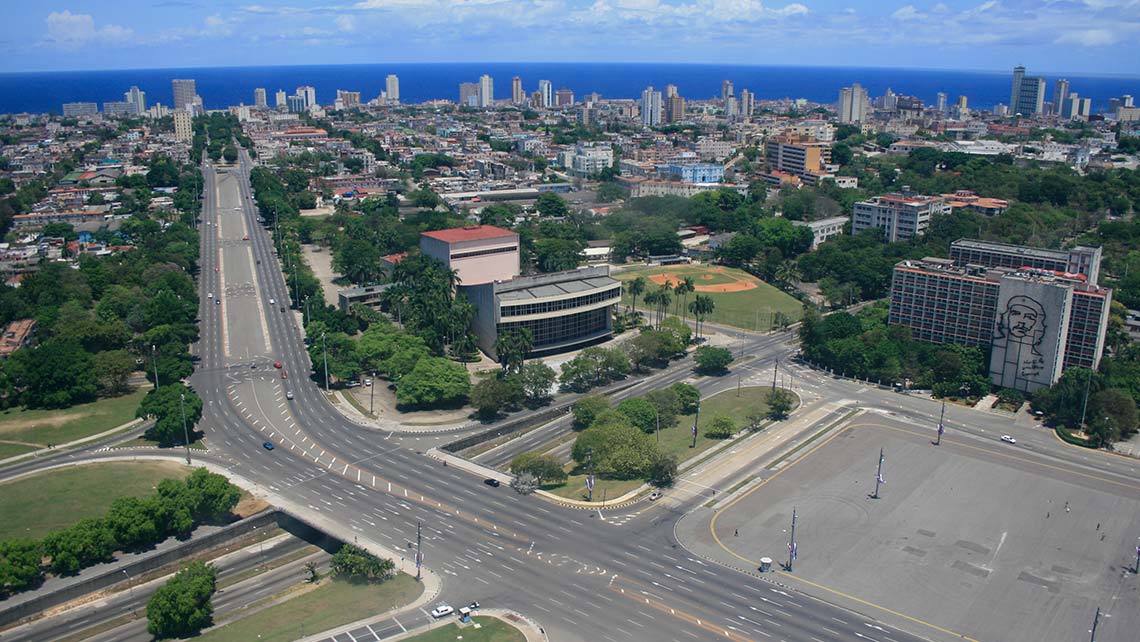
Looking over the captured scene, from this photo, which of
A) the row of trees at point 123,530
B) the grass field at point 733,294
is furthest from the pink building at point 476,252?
the row of trees at point 123,530

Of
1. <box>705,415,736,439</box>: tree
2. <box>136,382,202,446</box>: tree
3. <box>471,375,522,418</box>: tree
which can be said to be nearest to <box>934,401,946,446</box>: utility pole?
<box>705,415,736,439</box>: tree

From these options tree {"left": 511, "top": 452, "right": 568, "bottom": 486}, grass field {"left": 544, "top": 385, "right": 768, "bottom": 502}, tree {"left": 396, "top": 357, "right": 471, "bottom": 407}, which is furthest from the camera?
tree {"left": 396, "top": 357, "right": 471, "bottom": 407}

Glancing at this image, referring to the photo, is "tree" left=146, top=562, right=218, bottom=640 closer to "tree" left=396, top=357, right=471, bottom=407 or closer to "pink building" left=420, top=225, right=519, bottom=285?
"tree" left=396, top=357, right=471, bottom=407

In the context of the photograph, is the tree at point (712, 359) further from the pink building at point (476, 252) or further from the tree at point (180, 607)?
the tree at point (180, 607)

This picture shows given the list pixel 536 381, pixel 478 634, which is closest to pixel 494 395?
pixel 536 381

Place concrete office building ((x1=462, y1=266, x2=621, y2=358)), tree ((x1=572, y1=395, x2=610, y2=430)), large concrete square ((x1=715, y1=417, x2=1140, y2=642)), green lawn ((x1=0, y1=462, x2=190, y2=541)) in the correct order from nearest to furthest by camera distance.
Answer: large concrete square ((x1=715, y1=417, x2=1140, y2=642)) → green lawn ((x1=0, y1=462, x2=190, y2=541)) → tree ((x1=572, y1=395, x2=610, y2=430)) → concrete office building ((x1=462, y1=266, x2=621, y2=358))

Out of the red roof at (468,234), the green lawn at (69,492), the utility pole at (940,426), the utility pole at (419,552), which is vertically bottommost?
the utility pole at (419,552)

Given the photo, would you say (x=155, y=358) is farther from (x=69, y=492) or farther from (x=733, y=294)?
(x=733, y=294)
